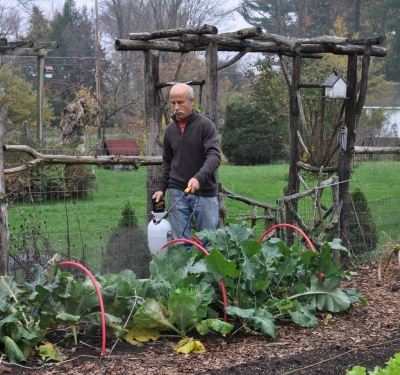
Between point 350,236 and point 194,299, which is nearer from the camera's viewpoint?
point 194,299

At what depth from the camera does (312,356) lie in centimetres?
455

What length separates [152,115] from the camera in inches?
279

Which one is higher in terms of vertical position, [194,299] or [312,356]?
[194,299]

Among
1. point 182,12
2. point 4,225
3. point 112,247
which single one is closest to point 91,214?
point 112,247

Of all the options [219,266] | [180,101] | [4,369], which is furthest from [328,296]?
[4,369]

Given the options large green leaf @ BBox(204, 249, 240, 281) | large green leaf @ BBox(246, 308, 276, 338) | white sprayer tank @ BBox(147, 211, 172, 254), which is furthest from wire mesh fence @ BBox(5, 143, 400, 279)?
large green leaf @ BBox(246, 308, 276, 338)

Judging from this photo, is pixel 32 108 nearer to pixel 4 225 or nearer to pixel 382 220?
pixel 382 220

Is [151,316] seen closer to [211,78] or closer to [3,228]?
[3,228]

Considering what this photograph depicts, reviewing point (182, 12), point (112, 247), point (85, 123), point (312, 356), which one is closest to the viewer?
point (312, 356)

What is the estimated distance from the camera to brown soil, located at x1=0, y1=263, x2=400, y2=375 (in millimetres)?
4262

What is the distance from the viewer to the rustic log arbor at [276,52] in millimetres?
6895

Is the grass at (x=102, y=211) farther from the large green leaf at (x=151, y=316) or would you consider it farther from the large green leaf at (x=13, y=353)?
the large green leaf at (x=13, y=353)

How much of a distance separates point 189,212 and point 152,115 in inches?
52.8

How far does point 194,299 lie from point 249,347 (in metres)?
0.50
